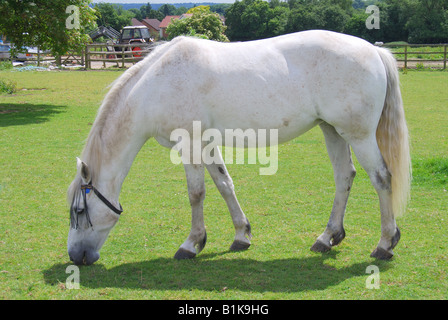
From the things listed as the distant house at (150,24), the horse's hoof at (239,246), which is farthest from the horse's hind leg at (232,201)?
the distant house at (150,24)

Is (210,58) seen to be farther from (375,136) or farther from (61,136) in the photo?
(61,136)

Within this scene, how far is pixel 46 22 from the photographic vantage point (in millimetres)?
13695

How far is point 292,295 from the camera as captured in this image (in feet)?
11.8

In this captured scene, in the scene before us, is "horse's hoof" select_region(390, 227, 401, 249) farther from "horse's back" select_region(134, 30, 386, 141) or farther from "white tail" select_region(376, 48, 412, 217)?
"horse's back" select_region(134, 30, 386, 141)

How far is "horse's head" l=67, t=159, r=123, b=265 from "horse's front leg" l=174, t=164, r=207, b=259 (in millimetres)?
715

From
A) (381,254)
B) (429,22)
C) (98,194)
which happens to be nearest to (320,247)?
(381,254)

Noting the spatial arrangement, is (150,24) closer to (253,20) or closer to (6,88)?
(253,20)

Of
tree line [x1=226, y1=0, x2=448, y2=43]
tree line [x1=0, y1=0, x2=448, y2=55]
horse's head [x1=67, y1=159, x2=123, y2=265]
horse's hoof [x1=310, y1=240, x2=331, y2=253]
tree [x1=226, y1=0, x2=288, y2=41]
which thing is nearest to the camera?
horse's head [x1=67, y1=159, x2=123, y2=265]

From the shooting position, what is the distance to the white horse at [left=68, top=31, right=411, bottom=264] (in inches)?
160

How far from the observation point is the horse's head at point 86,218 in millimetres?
4062

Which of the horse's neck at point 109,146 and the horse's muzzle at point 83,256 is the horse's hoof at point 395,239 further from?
the horse's muzzle at point 83,256

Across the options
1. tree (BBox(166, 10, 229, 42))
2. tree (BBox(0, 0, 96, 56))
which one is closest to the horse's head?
tree (BBox(0, 0, 96, 56))

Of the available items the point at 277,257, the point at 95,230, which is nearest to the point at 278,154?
the point at 277,257

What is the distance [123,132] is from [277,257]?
73.5 inches
